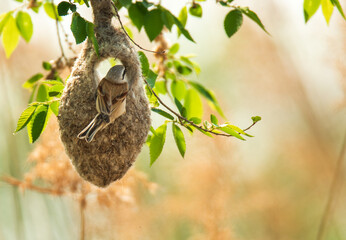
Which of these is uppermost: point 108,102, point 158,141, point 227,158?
point 108,102

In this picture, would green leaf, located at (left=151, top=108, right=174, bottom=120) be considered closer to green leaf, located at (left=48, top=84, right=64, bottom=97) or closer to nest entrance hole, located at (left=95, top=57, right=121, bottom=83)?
nest entrance hole, located at (left=95, top=57, right=121, bottom=83)

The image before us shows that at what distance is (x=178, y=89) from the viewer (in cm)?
214

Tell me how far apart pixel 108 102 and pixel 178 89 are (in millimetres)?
781

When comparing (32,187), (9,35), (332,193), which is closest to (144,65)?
(9,35)

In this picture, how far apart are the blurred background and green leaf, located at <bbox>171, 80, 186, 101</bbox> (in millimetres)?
528

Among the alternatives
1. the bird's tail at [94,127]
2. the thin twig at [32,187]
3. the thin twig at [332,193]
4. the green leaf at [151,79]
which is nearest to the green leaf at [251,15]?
the green leaf at [151,79]

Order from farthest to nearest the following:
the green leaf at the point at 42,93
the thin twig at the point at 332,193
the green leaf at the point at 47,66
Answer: the thin twig at the point at 332,193 → the green leaf at the point at 47,66 → the green leaf at the point at 42,93

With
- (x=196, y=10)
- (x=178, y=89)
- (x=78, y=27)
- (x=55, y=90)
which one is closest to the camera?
(x=78, y=27)

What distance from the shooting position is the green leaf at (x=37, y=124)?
59.5 inches

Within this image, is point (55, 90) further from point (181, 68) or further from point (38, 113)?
point (181, 68)

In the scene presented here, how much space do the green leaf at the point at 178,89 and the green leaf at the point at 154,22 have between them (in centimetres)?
76

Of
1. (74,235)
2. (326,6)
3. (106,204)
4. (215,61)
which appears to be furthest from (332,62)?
(215,61)

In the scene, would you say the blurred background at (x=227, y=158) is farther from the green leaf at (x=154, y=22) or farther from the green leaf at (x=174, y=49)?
the green leaf at (x=154, y=22)

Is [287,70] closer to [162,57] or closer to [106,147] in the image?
[162,57]
